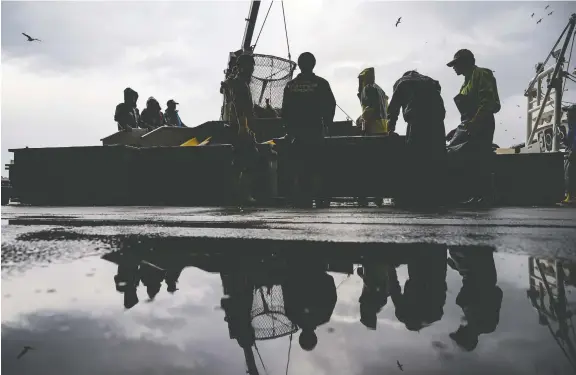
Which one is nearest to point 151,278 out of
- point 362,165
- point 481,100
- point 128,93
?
point 481,100

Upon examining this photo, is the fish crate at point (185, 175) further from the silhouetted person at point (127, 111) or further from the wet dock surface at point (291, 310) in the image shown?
the wet dock surface at point (291, 310)

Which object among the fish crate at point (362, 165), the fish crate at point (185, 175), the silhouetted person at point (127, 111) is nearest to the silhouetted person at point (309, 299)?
the fish crate at point (362, 165)

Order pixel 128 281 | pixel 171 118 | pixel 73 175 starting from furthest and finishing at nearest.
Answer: pixel 171 118 → pixel 73 175 → pixel 128 281

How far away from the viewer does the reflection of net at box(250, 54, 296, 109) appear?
9.84 m

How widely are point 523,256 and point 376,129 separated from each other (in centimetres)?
585

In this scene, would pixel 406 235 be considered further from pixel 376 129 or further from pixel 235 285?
pixel 376 129

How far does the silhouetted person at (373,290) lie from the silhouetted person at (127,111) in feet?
30.0

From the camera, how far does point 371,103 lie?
7.02 metres

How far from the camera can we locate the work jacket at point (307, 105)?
221 inches

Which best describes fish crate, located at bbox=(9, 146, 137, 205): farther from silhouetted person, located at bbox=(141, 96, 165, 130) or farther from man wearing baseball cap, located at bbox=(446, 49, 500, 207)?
man wearing baseball cap, located at bbox=(446, 49, 500, 207)

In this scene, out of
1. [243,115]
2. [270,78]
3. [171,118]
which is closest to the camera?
[243,115]

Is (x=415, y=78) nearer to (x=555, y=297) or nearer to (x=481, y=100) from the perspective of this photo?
(x=481, y=100)

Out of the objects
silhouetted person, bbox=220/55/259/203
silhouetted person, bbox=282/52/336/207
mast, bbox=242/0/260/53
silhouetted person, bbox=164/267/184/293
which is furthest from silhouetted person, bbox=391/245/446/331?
mast, bbox=242/0/260/53

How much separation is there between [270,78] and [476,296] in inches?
376
